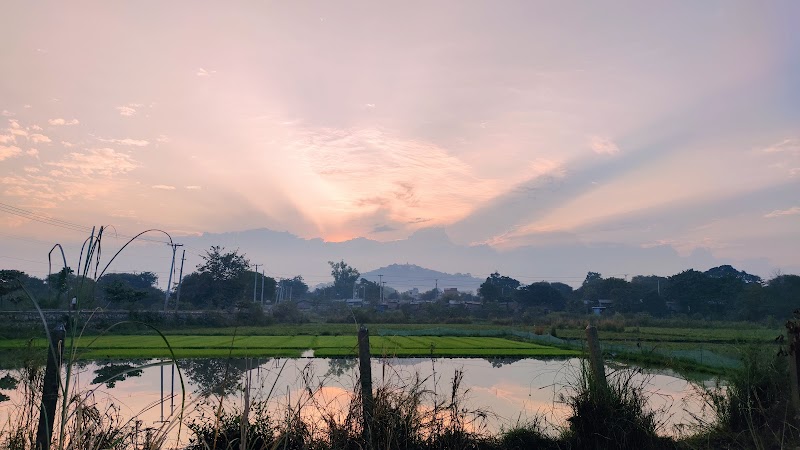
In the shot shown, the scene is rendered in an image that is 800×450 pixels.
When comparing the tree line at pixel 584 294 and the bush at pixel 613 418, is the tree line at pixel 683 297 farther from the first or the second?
the bush at pixel 613 418

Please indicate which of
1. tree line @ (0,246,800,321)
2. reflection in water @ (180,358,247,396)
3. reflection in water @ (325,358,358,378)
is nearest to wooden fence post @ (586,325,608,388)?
reflection in water @ (180,358,247,396)

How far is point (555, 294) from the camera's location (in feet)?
217

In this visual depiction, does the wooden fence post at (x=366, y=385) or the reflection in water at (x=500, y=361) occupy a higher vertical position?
the wooden fence post at (x=366, y=385)

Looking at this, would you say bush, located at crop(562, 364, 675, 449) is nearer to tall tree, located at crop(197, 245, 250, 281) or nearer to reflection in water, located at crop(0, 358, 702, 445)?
reflection in water, located at crop(0, 358, 702, 445)

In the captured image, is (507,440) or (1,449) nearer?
(1,449)

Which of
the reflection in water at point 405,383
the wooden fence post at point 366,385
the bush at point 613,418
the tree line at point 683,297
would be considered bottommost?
the reflection in water at point 405,383

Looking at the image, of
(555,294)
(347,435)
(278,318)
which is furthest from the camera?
(555,294)

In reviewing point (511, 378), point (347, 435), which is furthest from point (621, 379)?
point (511, 378)

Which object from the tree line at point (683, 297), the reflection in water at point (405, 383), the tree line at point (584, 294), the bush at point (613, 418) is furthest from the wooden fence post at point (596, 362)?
the tree line at point (683, 297)

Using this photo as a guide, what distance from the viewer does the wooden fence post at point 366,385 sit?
16.9 feet

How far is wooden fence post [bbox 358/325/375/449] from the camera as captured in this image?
5.16 m

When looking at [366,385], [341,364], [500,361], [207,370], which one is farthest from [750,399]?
[207,370]

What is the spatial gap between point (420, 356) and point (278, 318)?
28.4 metres

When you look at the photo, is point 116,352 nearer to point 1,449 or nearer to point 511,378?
point 511,378
